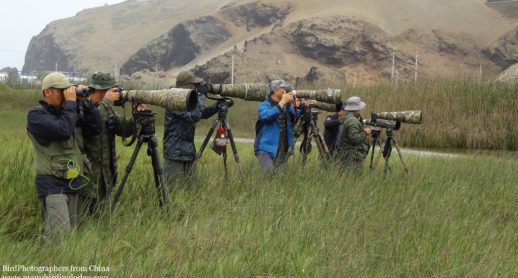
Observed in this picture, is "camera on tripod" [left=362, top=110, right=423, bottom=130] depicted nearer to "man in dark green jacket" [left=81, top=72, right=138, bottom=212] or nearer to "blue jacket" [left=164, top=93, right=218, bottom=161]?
"blue jacket" [left=164, top=93, right=218, bottom=161]

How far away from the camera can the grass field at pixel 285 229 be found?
3713 millimetres

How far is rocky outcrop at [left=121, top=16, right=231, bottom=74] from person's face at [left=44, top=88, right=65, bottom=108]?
56391 millimetres

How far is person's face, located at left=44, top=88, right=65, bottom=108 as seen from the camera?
4309 millimetres

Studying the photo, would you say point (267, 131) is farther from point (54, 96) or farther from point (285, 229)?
point (54, 96)

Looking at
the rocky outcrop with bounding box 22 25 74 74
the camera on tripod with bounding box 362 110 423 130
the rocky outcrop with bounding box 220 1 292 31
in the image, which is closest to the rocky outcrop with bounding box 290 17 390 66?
the rocky outcrop with bounding box 220 1 292 31

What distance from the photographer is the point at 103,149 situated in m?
4.96

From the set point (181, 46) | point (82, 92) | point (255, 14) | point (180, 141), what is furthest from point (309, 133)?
point (255, 14)

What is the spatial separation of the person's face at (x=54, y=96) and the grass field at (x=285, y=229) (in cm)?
94

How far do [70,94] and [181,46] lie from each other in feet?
193

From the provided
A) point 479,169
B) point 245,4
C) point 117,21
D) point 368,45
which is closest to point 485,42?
point 368,45

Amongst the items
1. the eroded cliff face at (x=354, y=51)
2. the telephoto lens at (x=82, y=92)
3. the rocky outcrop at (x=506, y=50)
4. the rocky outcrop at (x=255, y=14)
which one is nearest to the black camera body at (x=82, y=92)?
the telephoto lens at (x=82, y=92)

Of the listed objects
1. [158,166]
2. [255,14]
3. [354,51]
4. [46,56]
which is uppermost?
[255,14]

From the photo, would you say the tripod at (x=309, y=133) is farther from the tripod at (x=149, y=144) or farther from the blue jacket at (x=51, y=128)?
the blue jacket at (x=51, y=128)

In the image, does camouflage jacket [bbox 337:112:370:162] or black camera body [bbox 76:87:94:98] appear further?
camouflage jacket [bbox 337:112:370:162]
